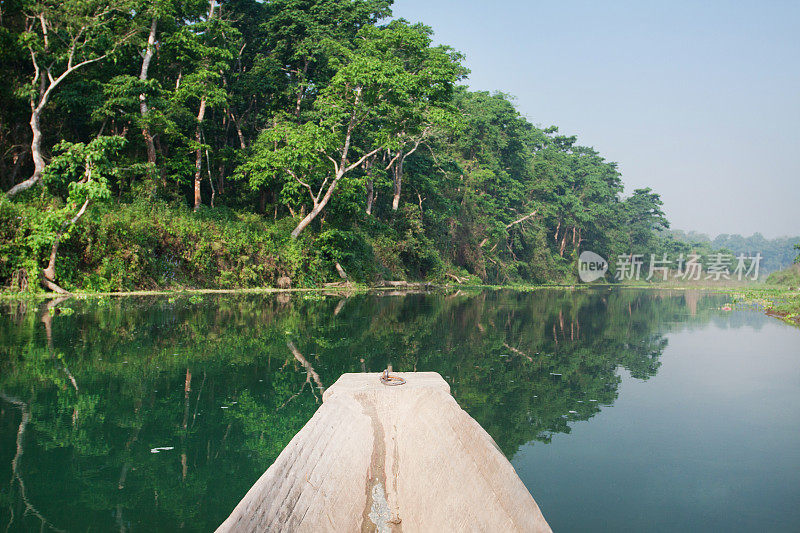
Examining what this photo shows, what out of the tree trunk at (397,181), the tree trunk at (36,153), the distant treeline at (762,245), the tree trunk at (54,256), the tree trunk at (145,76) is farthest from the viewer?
the distant treeline at (762,245)

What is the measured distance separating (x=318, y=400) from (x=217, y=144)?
68.9 feet

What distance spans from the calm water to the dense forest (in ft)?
15.2

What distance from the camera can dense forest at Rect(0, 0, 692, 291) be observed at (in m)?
14.5

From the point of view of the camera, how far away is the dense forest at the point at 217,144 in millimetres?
14477

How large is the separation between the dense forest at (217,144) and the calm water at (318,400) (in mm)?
4643

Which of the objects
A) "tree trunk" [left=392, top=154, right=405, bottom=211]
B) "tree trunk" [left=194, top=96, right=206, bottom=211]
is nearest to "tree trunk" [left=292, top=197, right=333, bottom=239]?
"tree trunk" [left=194, top=96, right=206, bottom=211]

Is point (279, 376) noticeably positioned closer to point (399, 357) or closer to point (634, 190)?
point (399, 357)

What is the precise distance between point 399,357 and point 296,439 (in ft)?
16.5

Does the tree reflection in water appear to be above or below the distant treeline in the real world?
below

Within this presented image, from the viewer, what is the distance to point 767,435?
4.65 metres

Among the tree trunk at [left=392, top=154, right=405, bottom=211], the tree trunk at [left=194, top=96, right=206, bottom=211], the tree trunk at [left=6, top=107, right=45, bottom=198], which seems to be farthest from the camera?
the tree trunk at [left=392, top=154, right=405, bottom=211]

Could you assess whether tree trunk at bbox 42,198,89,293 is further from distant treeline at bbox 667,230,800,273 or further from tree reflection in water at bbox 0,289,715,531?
distant treeline at bbox 667,230,800,273

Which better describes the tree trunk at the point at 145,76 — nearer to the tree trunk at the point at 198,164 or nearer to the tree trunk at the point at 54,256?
the tree trunk at the point at 198,164

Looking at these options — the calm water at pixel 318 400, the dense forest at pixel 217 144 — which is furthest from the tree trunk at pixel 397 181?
the calm water at pixel 318 400
